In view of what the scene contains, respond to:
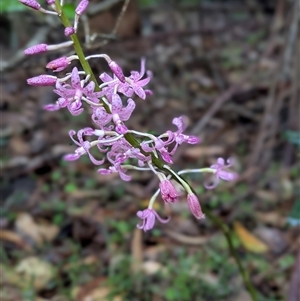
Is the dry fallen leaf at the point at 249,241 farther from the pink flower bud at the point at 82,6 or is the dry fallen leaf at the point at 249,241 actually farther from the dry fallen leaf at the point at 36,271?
the pink flower bud at the point at 82,6

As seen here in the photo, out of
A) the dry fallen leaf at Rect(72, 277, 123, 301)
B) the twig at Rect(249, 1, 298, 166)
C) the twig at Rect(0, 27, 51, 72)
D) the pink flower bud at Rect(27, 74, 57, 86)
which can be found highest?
the pink flower bud at Rect(27, 74, 57, 86)

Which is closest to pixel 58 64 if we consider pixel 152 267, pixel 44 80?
pixel 44 80

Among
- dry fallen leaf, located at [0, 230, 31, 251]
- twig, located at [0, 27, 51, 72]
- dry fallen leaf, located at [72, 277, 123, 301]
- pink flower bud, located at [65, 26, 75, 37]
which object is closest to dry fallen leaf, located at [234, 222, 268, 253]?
dry fallen leaf, located at [72, 277, 123, 301]

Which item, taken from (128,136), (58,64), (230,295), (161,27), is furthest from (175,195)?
(161,27)

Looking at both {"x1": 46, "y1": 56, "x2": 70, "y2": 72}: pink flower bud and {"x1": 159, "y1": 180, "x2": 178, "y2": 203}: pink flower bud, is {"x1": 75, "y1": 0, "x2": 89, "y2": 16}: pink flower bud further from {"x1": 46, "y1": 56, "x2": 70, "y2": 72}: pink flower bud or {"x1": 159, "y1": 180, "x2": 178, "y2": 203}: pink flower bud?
{"x1": 159, "y1": 180, "x2": 178, "y2": 203}: pink flower bud

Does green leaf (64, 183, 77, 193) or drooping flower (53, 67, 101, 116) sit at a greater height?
drooping flower (53, 67, 101, 116)

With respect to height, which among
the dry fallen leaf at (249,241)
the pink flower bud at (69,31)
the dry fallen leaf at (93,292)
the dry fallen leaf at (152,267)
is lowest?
the dry fallen leaf at (249,241)

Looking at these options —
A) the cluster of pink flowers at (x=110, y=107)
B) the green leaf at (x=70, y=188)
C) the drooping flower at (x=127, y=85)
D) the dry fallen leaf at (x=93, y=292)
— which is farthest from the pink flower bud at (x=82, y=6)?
the green leaf at (x=70, y=188)

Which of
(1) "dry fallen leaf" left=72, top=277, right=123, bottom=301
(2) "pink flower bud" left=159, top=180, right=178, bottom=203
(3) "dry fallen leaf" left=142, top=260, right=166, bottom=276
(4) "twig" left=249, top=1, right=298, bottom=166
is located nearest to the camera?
(2) "pink flower bud" left=159, top=180, right=178, bottom=203

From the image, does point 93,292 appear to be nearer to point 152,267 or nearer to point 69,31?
point 152,267
